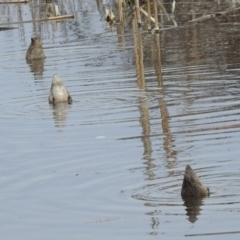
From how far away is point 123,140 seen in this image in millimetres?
12891

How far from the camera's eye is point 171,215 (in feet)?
30.5

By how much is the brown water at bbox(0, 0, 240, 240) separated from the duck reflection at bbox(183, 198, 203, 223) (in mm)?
17

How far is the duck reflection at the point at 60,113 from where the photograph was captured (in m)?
14.6

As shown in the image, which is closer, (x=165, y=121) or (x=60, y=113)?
(x=165, y=121)

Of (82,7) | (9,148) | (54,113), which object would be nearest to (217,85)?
(54,113)

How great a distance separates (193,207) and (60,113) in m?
6.21

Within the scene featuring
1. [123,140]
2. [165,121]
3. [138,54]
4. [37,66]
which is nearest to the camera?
[123,140]

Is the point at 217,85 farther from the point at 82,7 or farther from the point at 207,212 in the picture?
the point at 82,7

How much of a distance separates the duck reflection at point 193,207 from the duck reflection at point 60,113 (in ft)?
16.0

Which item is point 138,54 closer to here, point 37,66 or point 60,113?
point 37,66

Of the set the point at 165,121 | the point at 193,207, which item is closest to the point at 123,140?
the point at 165,121

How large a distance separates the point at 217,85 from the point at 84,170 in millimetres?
6316

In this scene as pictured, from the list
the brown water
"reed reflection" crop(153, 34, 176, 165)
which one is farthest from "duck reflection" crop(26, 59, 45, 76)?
"reed reflection" crop(153, 34, 176, 165)

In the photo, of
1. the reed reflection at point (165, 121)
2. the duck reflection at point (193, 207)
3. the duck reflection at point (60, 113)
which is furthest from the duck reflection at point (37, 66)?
the duck reflection at point (193, 207)
